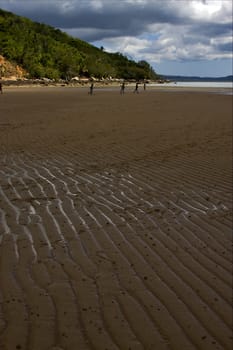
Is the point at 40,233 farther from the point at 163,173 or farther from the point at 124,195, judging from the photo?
the point at 163,173

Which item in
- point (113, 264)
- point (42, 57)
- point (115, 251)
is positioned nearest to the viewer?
point (113, 264)

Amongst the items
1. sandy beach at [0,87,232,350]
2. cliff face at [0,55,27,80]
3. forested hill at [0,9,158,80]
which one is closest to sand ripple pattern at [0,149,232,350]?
sandy beach at [0,87,232,350]

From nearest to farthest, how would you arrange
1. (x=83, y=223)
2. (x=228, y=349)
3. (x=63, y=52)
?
(x=228, y=349)
(x=83, y=223)
(x=63, y=52)

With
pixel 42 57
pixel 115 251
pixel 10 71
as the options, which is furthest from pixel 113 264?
pixel 42 57

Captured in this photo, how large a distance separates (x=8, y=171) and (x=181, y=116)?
14273mm

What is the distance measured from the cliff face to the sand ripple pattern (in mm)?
70604

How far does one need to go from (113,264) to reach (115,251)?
375 mm

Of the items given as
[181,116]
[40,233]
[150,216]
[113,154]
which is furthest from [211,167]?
[181,116]

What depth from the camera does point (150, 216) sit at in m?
6.54

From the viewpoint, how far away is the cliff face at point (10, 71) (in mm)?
75700

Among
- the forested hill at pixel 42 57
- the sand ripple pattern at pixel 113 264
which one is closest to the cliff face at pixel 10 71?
the forested hill at pixel 42 57

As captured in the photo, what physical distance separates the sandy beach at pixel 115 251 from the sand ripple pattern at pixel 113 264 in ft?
0.05

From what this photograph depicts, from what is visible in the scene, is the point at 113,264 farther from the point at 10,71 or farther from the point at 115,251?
the point at 10,71

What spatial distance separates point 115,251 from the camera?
5.15 meters
